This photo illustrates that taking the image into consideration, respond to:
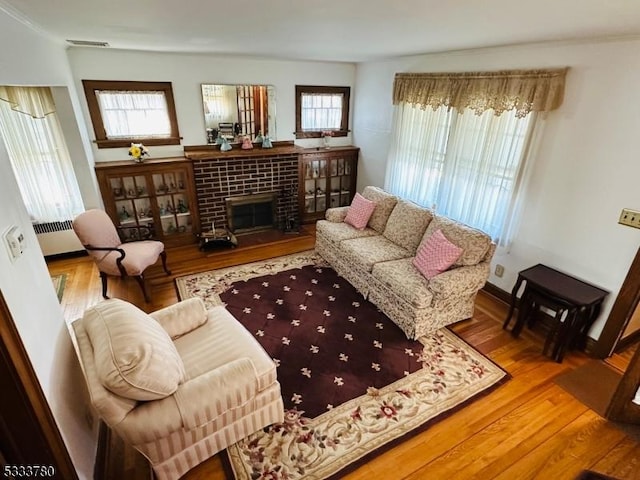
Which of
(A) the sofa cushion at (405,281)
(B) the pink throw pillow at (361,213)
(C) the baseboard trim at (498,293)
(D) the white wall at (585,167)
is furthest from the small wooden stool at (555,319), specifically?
(B) the pink throw pillow at (361,213)

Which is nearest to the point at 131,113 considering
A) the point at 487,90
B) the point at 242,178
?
the point at 242,178

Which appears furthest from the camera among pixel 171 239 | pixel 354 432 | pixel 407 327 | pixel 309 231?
Answer: pixel 309 231

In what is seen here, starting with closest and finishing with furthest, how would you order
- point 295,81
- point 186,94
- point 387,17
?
point 387,17 → point 186,94 → point 295,81

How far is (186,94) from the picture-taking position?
13.9ft

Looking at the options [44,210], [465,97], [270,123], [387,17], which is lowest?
[44,210]

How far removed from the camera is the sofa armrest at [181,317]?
7.31 feet

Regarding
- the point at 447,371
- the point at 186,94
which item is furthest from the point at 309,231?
the point at 447,371

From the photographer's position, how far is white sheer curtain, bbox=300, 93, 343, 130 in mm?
5061

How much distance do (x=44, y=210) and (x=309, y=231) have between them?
3320 mm

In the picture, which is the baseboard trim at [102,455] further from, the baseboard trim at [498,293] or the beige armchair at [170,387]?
the baseboard trim at [498,293]

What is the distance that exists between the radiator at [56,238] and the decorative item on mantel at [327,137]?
3.66m

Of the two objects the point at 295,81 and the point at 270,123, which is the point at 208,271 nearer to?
the point at 270,123

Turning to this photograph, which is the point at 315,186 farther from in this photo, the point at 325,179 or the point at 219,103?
the point at 219,103

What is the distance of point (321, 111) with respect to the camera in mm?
5207
